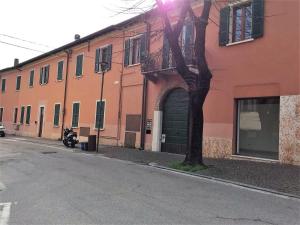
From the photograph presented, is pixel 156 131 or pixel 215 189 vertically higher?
pixel 156 131

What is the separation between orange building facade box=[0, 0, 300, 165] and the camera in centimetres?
1323

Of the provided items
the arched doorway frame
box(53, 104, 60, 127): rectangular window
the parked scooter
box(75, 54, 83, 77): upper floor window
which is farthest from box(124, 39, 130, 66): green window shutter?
box(53, 104, 60, 127): rectangular window

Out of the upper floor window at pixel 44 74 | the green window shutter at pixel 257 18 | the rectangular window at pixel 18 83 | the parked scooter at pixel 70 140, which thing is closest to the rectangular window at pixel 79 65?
the upper floor window at pixel 44 74

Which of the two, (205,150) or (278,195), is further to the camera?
(205,150)

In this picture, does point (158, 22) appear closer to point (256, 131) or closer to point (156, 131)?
point (156, 131)

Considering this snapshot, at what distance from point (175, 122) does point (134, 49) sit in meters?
5.54

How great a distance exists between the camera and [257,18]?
13.9 m

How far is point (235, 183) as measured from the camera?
10.2m

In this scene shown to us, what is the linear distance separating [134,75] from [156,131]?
3838 millimetres

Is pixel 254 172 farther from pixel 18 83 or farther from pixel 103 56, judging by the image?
pixel 18 83

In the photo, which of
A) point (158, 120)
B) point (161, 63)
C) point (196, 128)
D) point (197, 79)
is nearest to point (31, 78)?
point (158, 120)

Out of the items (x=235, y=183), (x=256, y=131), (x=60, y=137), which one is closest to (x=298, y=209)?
(x=235, y=183)

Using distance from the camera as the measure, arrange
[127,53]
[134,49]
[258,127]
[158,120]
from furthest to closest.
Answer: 1. [127,53]
2. [134,49]
3. [158,120]
4. [258,127]

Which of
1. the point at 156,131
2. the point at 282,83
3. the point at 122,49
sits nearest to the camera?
the point at 282,83
